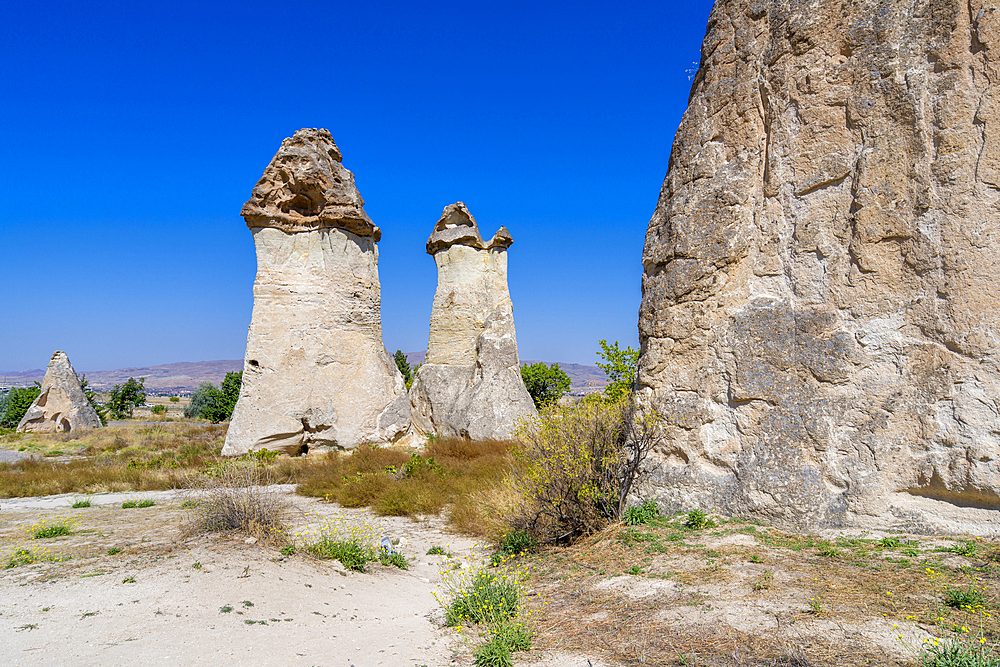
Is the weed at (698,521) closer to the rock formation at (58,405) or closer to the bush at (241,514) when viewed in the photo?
the bush at (241,514)

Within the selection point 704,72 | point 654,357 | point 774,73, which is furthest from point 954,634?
point 704,72

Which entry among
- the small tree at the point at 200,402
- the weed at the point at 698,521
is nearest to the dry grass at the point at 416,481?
the weed at the point at 698,521

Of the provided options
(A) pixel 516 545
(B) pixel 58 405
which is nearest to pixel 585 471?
(A) pixel 516 545

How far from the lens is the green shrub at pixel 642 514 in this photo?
561cm

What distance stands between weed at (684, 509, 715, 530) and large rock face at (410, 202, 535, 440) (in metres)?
8.07

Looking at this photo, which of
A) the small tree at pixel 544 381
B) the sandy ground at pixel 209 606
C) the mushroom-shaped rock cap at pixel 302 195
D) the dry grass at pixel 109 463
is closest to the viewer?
the sandy ground at pixel 209 606

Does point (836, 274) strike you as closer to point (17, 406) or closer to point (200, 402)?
point (17, 406)

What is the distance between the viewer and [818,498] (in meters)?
4.86

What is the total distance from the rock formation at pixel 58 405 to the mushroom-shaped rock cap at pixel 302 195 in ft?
44.3

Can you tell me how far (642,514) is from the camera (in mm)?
5660

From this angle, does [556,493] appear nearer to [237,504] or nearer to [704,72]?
[237,504]

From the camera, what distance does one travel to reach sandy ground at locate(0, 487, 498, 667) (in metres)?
3.62

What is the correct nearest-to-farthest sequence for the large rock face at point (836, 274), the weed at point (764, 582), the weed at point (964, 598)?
the weed at point (964, 598) < the weed at point (764, 582) < the large rock face at point (836, 274)

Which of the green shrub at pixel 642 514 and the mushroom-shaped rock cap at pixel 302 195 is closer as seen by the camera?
the green shrub at pixel 642 514
